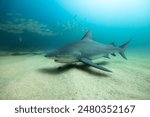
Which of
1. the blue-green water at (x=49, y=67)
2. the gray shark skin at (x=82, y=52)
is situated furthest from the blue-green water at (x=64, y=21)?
the gray shark skin at (x=82, y=52)

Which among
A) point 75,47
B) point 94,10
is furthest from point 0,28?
point 94,10

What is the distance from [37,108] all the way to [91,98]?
980mm

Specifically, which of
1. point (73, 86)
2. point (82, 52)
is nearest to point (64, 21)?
point (82, 52)

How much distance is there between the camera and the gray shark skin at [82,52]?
4.30 meters

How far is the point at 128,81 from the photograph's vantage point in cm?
380

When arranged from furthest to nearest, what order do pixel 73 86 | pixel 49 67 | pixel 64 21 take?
pixel 64 21
pixel 49 67
pixel 73 86

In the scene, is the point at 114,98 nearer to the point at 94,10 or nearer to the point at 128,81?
the point at 128,81

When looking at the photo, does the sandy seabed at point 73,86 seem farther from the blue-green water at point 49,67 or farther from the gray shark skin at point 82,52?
the gray shark skin at point 82,52

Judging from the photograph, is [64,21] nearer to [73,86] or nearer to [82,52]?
[82,52]

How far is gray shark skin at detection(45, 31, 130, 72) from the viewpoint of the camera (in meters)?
4.30

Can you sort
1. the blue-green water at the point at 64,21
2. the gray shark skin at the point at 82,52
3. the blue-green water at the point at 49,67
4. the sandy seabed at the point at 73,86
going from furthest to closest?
the blue-green water at the point at 64,21 → the gray shark skin at the point at 82,52 → the blue-green water at the point at 49,67 → the sandy seabed at the point at 73,86

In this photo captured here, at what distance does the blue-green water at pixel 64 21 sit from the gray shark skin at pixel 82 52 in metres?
10.9

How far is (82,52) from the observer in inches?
203

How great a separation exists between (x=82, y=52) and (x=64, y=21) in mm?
24870
